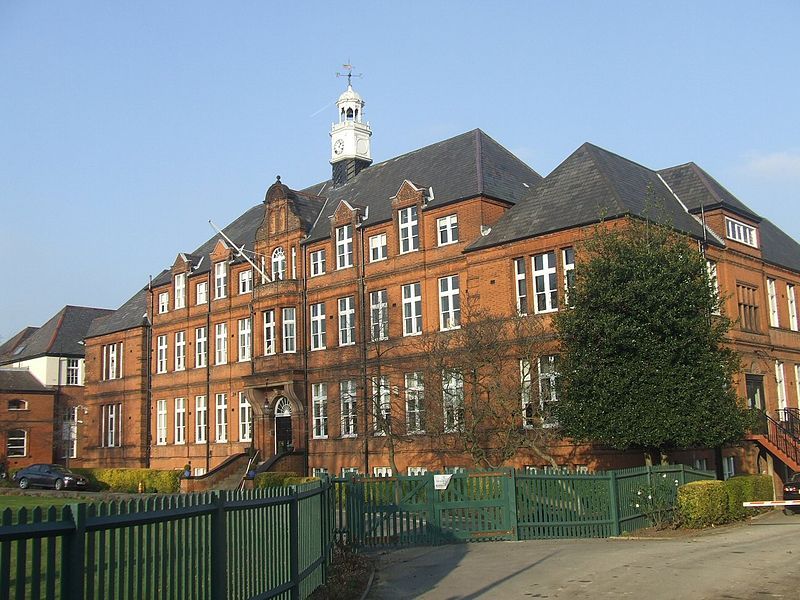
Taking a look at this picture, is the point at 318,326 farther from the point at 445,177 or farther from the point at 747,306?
the point at 747,306

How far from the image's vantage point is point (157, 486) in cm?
4219

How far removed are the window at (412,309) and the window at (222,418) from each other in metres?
14.1

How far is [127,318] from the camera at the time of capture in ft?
177

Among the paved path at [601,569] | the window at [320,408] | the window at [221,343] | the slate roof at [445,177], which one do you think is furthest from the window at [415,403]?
the window at [221,343]

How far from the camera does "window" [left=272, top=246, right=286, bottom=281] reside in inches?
1665

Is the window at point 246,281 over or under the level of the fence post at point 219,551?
over

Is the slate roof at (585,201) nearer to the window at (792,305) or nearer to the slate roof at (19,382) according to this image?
the window at (792,305)

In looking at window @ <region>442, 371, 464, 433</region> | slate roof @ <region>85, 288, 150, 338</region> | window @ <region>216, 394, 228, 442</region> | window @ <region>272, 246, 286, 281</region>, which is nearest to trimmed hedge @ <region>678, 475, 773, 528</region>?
window @ <region>442, 371, 464, 433</region>

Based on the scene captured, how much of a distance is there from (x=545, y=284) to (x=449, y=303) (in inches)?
193

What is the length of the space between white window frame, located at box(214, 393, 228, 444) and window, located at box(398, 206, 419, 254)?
15.0m

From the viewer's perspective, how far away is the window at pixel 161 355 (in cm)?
5069

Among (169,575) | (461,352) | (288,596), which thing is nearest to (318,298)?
(461,352)

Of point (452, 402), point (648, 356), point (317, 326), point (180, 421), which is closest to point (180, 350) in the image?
point (180, 421)

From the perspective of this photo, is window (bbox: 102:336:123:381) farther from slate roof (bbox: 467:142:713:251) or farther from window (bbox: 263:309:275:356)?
slate roof (bbox: 467:142:713:251)
